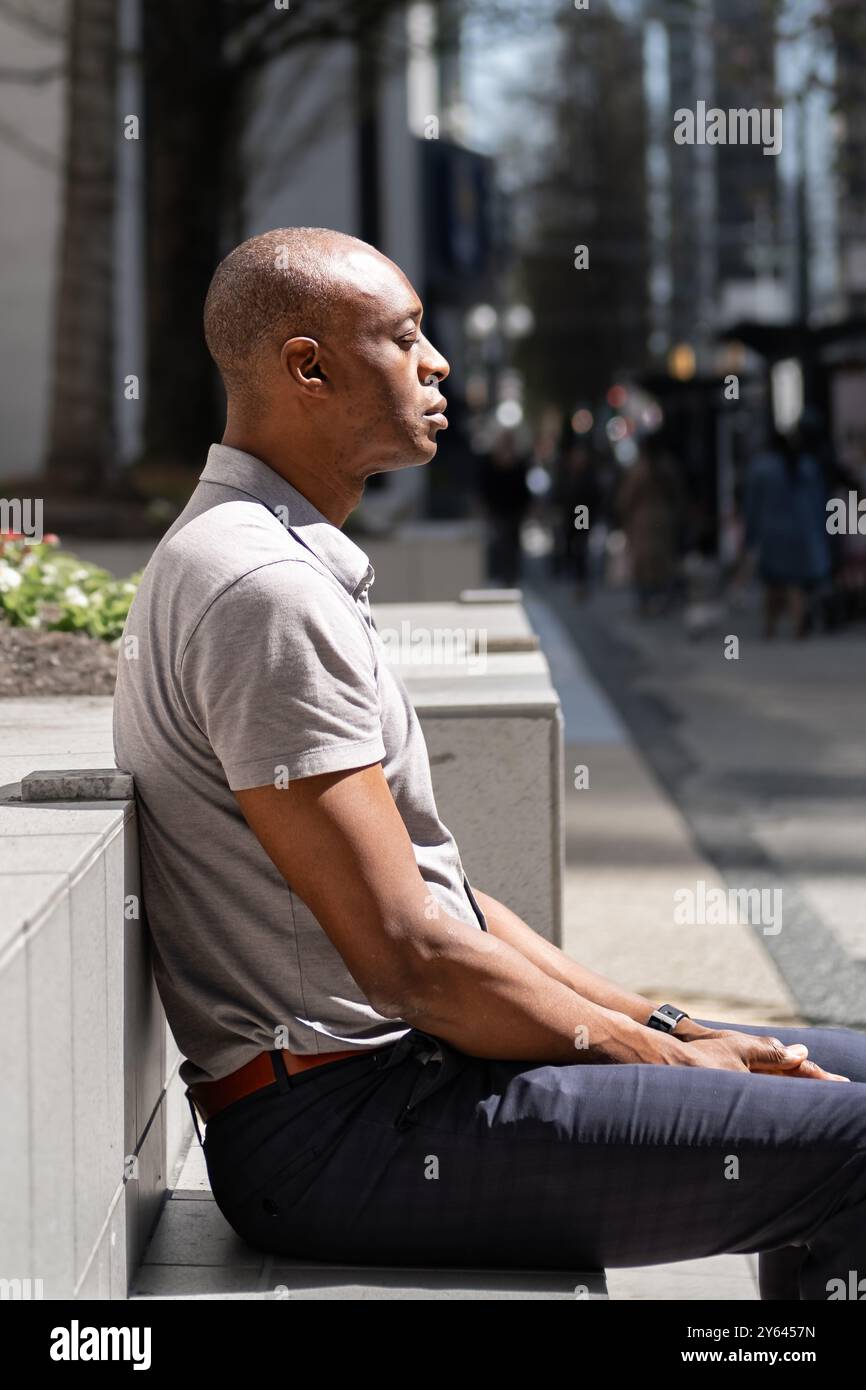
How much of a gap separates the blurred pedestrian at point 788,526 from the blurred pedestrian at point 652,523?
2823mm

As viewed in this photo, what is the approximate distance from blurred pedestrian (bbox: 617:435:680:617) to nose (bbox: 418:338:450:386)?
1846 centimetres

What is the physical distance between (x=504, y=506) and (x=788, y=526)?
6.38 meters

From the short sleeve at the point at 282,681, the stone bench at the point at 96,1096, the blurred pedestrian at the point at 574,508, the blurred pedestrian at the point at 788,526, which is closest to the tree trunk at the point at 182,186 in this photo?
the blurred pedestrian at the point at 788,526

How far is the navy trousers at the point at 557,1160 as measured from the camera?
258 cm

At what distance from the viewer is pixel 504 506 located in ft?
77.7

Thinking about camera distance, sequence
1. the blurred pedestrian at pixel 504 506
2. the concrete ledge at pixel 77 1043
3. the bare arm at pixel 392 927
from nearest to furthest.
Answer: the concrete ledge at pixel 77 1043 < the bare arm at pixel 392 927 < the blurred pedestrian at pixel 504 506

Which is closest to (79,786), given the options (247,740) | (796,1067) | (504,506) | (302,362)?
(247,740)

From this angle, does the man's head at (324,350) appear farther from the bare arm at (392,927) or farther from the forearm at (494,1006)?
the forearm at (494,1006)

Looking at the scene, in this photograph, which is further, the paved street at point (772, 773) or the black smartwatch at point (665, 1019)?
the paved street at point (772, 773)

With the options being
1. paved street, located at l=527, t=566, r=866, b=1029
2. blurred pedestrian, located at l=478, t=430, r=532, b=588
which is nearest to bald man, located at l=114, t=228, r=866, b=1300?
paved street, located at l=527, t=566, r=866, b=1029

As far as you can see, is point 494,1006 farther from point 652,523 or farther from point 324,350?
point 652,523

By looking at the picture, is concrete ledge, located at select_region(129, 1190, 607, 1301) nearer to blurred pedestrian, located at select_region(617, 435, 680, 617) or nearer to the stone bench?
the stone bench

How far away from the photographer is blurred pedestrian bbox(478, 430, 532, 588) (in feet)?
77.8

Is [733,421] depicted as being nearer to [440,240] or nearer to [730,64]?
[730,64]
